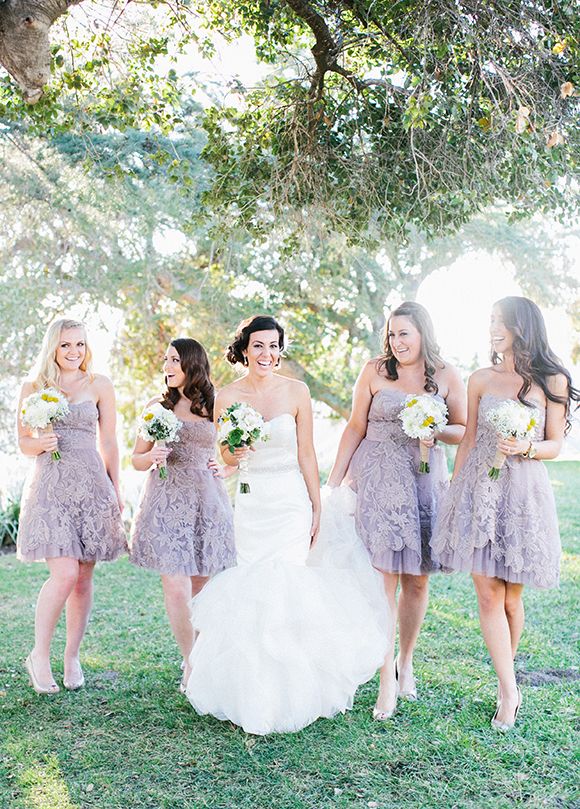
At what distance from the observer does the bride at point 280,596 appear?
421 centimetres

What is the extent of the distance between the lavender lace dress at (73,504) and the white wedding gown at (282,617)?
33.5 inches

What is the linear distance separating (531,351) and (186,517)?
217 cm

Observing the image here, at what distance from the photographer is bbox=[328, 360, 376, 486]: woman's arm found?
4.91 metres

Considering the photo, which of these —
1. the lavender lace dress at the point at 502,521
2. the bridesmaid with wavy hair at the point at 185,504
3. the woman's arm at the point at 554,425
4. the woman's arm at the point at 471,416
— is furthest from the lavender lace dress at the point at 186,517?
the woman's arm at the point at 554,425

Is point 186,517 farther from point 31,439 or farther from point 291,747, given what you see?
point 291,747

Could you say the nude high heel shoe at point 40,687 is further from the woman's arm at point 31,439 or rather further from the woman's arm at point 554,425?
the woman's arm at point 554,425

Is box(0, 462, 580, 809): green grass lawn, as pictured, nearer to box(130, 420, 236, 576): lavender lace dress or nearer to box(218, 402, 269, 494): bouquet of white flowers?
box(130, 420, 236, 576): lavender lace dress

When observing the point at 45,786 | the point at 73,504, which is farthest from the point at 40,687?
the point at 45,786

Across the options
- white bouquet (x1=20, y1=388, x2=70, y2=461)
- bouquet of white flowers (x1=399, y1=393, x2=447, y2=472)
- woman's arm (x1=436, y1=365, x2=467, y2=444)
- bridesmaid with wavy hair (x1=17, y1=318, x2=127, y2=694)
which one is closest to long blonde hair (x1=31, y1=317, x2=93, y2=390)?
bridesmaid with wavy hair (x1=17, y1=318, x2=127, y2=694)

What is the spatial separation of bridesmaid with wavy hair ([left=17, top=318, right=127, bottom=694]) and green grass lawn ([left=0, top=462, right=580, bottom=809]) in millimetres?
432

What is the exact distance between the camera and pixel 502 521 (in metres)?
4.26

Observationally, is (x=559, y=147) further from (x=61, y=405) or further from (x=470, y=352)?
(x=470, y=352)

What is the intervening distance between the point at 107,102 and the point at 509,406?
3253 millimetres

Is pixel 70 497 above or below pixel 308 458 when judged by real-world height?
below
